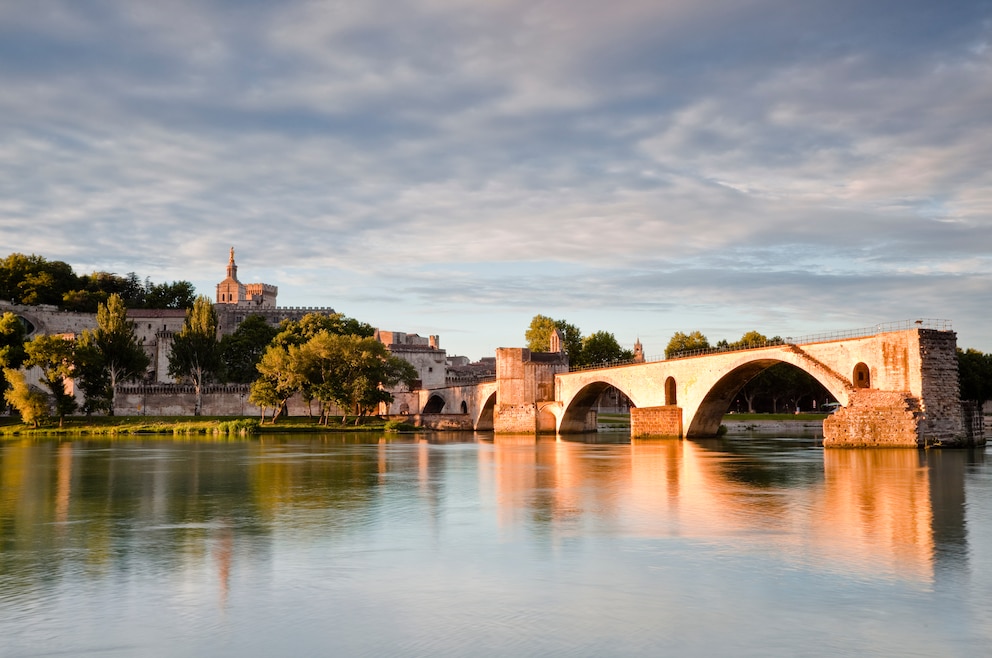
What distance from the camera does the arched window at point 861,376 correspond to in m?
38.2

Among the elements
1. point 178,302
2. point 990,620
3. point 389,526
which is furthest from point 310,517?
point 178,302

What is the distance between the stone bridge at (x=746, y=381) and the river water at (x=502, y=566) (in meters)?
9.29

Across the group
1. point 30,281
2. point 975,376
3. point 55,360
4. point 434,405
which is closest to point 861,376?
point 975,376

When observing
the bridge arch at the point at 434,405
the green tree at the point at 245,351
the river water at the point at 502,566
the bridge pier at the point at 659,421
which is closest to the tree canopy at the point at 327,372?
the green tree at the point at 245,351

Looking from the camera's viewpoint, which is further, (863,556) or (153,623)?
(863,556)

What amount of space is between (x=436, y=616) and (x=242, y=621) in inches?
90.9

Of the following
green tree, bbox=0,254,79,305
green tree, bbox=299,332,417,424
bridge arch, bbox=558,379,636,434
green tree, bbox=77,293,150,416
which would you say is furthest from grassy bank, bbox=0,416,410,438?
green tree, bbox=0,254,79,305

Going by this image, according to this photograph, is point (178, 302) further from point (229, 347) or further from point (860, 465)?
point (860, 465)

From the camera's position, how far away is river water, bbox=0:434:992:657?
962cm

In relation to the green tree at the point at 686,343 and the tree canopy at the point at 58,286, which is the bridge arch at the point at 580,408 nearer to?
the green tree at the point at 686,343

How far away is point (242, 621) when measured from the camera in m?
10.2

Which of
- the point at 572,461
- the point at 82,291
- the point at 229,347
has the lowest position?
the point at 572,461

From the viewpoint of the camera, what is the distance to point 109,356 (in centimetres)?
7206

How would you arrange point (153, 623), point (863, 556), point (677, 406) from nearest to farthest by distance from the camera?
point (153, 623), point (863, 556), point (677, 406)
